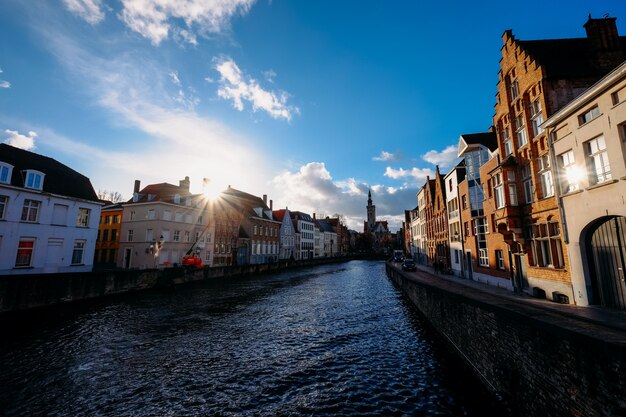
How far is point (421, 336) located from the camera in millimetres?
14883

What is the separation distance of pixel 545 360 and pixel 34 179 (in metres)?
37.0

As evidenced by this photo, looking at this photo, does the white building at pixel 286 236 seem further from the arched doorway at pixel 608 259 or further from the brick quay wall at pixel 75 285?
the arched doorway at pixel 608 259

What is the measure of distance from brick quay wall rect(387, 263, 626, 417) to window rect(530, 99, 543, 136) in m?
11.2

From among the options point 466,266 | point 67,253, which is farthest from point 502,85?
point 67,253

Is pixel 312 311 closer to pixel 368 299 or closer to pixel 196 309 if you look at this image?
pixel 368 299

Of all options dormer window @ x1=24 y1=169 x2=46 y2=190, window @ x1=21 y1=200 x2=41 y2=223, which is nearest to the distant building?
window @ x1=21 y1=200 x2=41 y2=223

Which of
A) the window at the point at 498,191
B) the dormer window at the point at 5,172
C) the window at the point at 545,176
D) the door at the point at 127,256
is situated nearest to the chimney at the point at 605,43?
the window at the point at 545,176

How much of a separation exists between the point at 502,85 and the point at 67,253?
40.5 metres

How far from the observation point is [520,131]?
17.2 metres

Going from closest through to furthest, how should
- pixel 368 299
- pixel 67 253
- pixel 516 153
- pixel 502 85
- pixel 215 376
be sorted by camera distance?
pixel 215 376, pixel 516 153, pixel 502 85, pixel 368 299, pixel 67 253

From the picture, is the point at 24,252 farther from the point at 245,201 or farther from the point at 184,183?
the point at 245,201

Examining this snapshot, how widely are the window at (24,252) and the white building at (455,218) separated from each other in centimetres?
4142

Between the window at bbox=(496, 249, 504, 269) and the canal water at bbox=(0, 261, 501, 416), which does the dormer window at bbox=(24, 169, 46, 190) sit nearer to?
the canal water at bbox=(0, 261, 501, 416)

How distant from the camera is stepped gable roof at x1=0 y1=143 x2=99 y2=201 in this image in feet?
81.8
